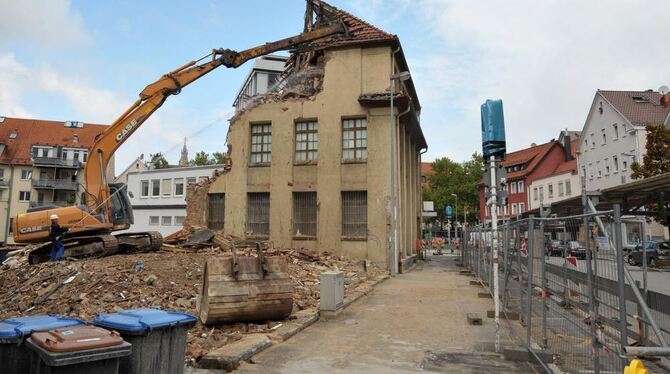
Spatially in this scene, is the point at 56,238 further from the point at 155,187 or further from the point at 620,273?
the point at 155,187

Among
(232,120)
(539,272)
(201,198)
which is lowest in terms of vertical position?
(539,272)

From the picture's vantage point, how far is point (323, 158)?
22.8 m

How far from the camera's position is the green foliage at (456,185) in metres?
82.1

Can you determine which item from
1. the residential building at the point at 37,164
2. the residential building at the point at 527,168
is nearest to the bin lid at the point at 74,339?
the residential building at the point at 37,164

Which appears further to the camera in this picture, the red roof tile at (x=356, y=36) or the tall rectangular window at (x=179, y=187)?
the tall rectangular window at (x=179, y=187)

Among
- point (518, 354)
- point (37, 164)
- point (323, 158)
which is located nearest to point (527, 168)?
point (323, 158)

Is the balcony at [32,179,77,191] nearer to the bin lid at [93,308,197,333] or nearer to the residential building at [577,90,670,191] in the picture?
the residential building at [577,90,670,191]

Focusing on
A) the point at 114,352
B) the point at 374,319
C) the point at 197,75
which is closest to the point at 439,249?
the point at 197,75

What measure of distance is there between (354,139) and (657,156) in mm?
20636

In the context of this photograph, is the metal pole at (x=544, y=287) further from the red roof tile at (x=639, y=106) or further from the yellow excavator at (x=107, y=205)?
the red roof tile at (x=639, y=106)

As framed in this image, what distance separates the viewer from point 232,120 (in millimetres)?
24859

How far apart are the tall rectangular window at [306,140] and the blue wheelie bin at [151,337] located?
60.8 ft

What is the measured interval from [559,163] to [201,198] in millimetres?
57832

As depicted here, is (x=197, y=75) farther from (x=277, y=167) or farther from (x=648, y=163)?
(x=648, y=163)
